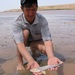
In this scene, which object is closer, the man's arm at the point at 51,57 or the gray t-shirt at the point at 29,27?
the man's arm at the point at 51,57

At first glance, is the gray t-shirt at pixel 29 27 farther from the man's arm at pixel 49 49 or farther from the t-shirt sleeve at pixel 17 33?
the man's arm at pixel 49 49

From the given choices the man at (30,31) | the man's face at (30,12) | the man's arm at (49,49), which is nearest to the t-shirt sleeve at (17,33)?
the man at (30,31)

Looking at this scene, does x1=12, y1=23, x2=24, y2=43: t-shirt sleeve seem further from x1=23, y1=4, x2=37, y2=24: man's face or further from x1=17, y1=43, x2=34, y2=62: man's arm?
x1=23, y1=4, x2=37, y2=24: man's face

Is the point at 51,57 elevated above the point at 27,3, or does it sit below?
below

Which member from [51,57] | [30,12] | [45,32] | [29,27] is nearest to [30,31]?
[29,27]

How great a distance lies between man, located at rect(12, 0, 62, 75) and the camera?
361 cm

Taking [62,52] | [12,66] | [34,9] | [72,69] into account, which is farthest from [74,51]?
[34,9]

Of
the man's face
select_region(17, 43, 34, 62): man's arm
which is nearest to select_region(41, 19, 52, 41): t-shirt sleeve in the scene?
the man's face

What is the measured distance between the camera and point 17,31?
3.92m

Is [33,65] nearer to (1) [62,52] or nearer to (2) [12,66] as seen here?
(2) [12,66]

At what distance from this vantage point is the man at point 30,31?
3605 mm

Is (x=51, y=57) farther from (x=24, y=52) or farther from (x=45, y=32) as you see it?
(x=45, y=32)

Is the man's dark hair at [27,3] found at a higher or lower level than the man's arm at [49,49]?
higher

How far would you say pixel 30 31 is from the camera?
4.20 meters
